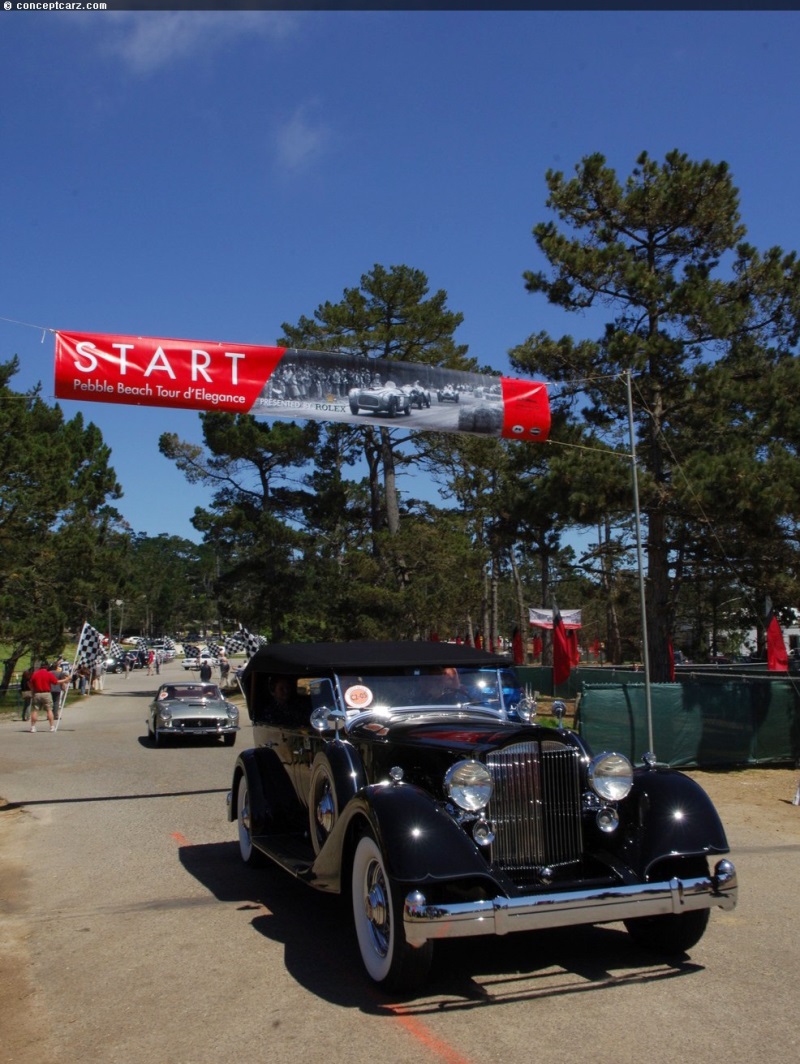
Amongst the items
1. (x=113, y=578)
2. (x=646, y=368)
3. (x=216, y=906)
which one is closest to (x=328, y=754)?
(x=216, y=906)

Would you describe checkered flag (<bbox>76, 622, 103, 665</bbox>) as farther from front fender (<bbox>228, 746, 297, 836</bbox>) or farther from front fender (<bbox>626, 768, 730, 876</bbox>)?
front fender (<bbox>626, 768, 730, 876</bbox>)

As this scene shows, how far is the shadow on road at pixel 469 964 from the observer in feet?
16.5

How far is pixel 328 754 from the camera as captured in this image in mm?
6363

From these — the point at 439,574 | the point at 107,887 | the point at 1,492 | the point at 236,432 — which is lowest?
the point at 107,887

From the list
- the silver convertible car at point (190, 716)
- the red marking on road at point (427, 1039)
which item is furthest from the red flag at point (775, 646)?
the red marking on road at point (427, 1039)

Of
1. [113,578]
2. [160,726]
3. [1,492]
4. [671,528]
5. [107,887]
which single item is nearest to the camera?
[107,887]

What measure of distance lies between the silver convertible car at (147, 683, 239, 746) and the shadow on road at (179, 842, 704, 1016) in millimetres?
13184

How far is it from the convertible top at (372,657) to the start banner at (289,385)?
350 cm

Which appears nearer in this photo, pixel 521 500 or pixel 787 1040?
pixel 787 1040

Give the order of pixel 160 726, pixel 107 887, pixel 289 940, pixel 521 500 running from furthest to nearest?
pixel 521 500 → pixel 160 726 → pixel 107 887 → pixel 289 940

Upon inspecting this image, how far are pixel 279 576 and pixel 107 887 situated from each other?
32.2 metres

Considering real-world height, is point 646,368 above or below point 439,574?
above

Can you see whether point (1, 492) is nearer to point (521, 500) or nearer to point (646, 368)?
point (521, 500)

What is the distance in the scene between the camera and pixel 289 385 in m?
11.0
